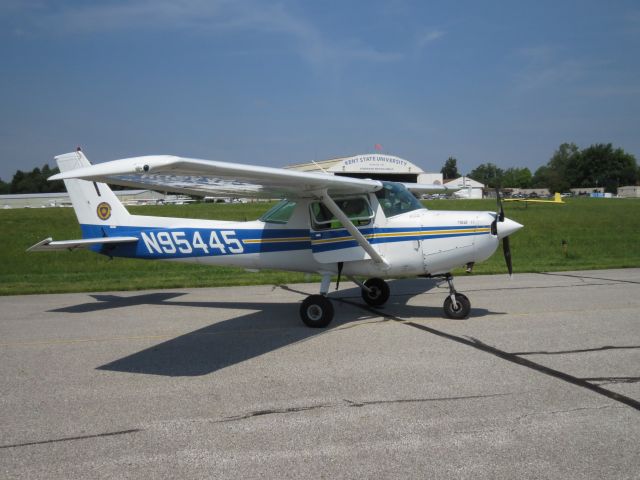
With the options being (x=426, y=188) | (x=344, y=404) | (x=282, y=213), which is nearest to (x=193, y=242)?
(x=282, y=213)

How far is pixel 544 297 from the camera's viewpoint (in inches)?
431

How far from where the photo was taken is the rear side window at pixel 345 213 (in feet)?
30.2

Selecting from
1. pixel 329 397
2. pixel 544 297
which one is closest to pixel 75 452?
pixel 329 397

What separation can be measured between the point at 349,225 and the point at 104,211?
558 centimetres

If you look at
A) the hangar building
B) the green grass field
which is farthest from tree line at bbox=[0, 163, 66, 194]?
the green grass field

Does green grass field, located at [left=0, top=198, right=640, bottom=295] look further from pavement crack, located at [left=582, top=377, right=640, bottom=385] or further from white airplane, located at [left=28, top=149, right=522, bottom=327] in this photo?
pavement crack, located at [left=582, top=377, right=640, bottom=385]

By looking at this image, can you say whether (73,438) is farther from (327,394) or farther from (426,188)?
(426,188)

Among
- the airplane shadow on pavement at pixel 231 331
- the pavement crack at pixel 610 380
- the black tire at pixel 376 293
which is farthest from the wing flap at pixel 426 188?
the pavement crack at pixel 610 380

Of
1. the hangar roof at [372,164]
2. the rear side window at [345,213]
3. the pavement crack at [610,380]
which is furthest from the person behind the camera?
the hangar roof at [372,164]

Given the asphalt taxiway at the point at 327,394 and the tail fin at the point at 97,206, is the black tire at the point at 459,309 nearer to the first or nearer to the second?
the asphalt taxiway at the point at 327,394

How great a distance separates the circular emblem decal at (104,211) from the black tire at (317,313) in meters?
5.05

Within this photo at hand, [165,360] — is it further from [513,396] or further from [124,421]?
[513,396]

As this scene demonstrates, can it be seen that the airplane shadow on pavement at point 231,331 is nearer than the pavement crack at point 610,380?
No

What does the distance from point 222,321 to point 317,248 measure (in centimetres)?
210
